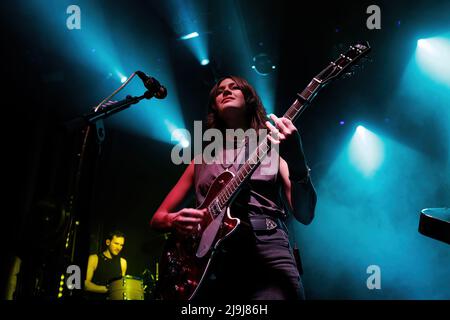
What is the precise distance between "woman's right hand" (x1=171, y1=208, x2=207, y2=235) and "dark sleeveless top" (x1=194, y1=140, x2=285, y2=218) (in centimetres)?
23

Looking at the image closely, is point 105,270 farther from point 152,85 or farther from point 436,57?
point 436,57

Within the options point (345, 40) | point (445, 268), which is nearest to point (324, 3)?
point (345, 40)

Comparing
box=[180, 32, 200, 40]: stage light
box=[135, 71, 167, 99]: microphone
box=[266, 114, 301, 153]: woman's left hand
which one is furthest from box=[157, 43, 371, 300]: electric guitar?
box=[180, 32, 200, 40]: stage light

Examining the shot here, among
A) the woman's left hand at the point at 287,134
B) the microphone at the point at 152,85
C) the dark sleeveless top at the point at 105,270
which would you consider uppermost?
the microphone at the point at 152,85

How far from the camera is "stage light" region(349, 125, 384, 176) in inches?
234

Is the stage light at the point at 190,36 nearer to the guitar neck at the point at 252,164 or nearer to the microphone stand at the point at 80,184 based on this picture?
the microphone stand at the point at 80,184

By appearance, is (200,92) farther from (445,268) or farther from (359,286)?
(445,268)

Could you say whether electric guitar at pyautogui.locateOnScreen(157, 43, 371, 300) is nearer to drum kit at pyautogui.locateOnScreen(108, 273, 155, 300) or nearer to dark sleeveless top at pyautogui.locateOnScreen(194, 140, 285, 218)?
dark sleeveless top at pyautogui.locateOnScreen(194, 140, 285, 218)

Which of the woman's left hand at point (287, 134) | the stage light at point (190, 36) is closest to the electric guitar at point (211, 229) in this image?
the woman's left hand at point (287, 134)

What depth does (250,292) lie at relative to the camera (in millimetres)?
1760

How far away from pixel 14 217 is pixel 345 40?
227 inches

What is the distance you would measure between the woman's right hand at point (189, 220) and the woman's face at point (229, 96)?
3.14 ft

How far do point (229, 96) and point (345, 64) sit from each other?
3.05ft

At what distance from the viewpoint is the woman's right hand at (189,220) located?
2.18 m
